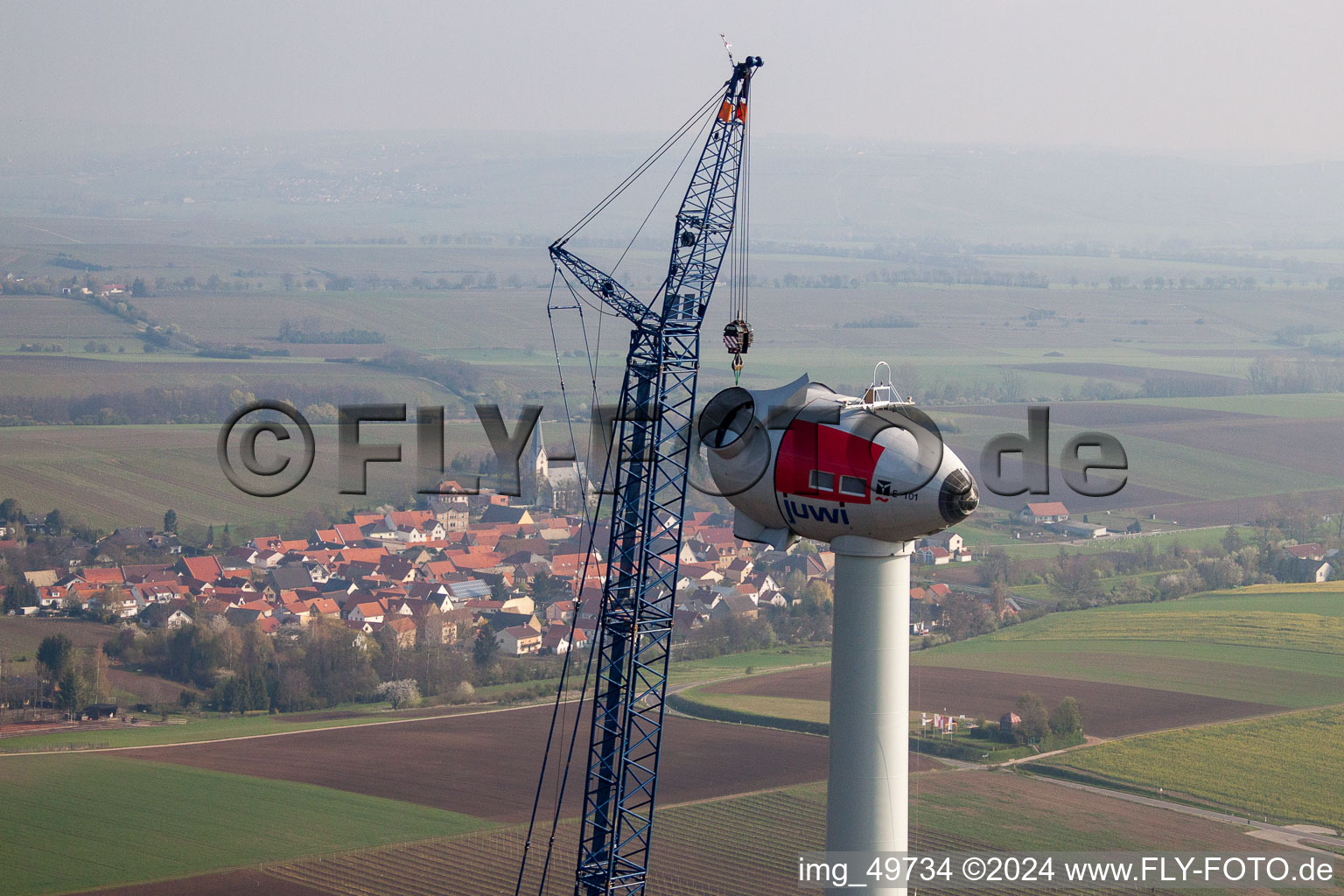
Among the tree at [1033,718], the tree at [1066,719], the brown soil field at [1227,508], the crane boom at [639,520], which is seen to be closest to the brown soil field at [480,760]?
the tree at [1033,718]

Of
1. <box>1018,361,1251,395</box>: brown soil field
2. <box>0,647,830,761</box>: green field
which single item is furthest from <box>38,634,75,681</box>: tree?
<box>1018,361,1251,395</box>: brown soil field

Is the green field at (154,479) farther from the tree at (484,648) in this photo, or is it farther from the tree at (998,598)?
the tree at (998,598)

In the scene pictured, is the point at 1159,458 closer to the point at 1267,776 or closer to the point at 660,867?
the point at 1267,776

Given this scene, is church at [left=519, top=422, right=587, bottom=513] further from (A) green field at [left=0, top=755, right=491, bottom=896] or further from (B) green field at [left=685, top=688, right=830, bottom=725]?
(A) green field at [left=0, top=755, right=491, bottom=896]

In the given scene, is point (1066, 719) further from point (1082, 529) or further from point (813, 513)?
point (1082, 529)

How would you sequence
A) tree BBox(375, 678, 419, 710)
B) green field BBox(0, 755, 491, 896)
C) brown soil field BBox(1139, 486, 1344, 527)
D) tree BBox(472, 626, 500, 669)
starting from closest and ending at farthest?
green field BBox(0, 755, 491, 896) → tree BBox(375, 678, 419, 710) → tree BBox(472, 626, 500, 669) → brown soil field BBox(1139, 486, 1344, 527)

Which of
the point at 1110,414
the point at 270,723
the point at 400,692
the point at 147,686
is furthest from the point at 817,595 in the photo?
the point at 1110,414
